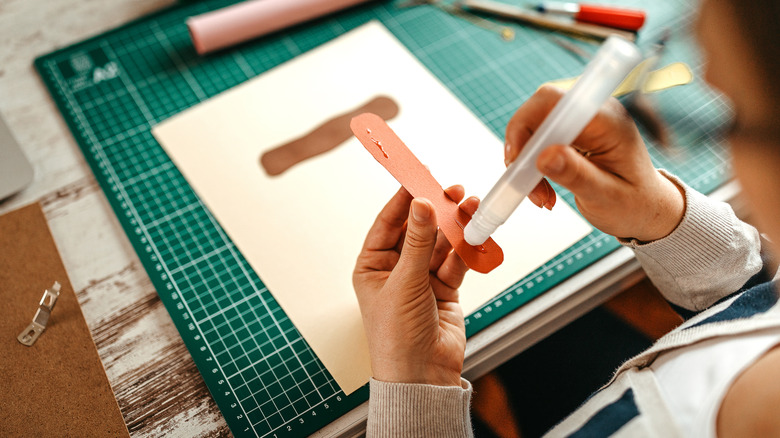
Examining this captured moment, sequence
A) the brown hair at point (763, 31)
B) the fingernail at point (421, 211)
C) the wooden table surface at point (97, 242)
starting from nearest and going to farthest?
the brown hair at point (763, 31), the fingernail at point (421, 211), the wooden table surface at point (97, 242)

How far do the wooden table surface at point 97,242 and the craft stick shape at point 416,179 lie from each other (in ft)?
1.14

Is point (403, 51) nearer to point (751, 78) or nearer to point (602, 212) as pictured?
point (602, 212)

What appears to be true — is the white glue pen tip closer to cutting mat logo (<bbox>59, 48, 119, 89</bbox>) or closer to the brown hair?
the brown hair

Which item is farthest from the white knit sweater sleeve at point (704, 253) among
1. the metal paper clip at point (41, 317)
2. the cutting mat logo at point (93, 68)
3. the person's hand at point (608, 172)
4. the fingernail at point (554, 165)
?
the cutting mat logo at point (93, 68)

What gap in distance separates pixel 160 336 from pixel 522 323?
47cm

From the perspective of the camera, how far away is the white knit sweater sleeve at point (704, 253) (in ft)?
2.01

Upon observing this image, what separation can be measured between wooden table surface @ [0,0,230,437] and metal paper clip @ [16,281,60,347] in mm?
27

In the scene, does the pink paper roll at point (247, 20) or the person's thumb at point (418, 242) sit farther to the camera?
the pink paper roll at point (247, 20)

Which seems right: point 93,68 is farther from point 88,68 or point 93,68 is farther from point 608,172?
point 608,172

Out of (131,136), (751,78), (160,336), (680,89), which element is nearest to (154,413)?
(160,336)

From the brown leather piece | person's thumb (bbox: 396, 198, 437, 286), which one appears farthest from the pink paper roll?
person's thumb (bbox: 396, 198, 437, 286)

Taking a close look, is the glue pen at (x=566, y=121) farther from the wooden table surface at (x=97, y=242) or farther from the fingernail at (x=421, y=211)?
the wooden table surface at (x=97, y=242)

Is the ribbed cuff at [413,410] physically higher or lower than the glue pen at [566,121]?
lower

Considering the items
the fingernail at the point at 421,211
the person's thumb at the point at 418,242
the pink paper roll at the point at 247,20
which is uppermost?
the pink paper roll at the point at 247,20
